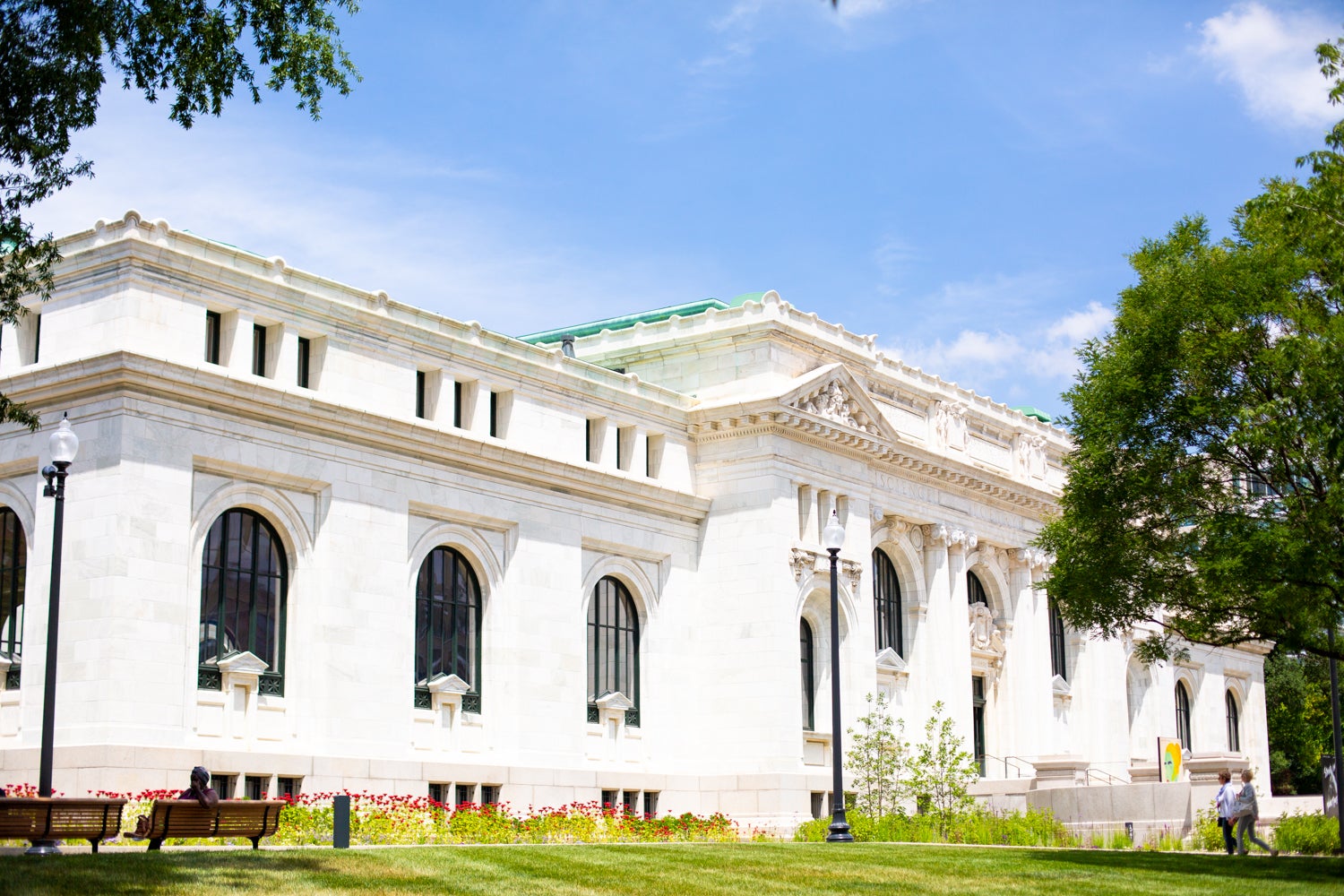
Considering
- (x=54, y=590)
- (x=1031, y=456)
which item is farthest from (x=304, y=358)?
(x=1031, y=456)

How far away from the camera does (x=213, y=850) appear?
85.7ft

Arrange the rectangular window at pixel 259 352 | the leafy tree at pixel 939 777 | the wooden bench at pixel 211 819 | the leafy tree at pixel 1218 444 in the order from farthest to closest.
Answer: the leafy tree at pixel 939 777, the rectangular window at pixel 259 352, the leafy tree at pixel 1218 444, the wooden bench at pixel 211 819

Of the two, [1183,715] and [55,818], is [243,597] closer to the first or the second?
[55,818]

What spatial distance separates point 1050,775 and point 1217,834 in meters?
14.9

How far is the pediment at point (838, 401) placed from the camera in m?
51.4

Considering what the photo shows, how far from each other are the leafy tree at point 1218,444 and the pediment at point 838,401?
50.9 feet

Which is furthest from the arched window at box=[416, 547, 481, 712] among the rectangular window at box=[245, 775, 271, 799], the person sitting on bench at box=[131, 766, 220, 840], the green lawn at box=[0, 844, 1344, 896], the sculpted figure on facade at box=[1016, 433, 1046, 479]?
the sculpted figure on facade at box=[1016, 433, 1046, 479]

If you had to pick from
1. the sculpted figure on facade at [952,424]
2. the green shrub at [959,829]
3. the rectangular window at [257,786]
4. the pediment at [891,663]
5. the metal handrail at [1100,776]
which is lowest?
the green shrub at [959,829]

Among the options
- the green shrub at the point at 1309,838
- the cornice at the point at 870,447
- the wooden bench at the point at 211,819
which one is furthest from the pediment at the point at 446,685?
the green shrub at the point at 1309,838

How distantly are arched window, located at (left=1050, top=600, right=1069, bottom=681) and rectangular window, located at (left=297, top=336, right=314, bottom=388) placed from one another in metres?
36.8

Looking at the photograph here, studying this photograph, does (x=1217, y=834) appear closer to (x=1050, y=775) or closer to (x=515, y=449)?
(x=1050, y=775)

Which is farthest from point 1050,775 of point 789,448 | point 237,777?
point 237,777

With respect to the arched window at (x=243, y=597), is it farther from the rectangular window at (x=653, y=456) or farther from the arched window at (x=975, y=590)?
the arched window at (x=975, y=590)

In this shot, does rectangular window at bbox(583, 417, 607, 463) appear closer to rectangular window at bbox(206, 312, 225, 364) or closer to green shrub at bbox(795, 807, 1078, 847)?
green shrub at bbox(795, 807, 1078, 847)
